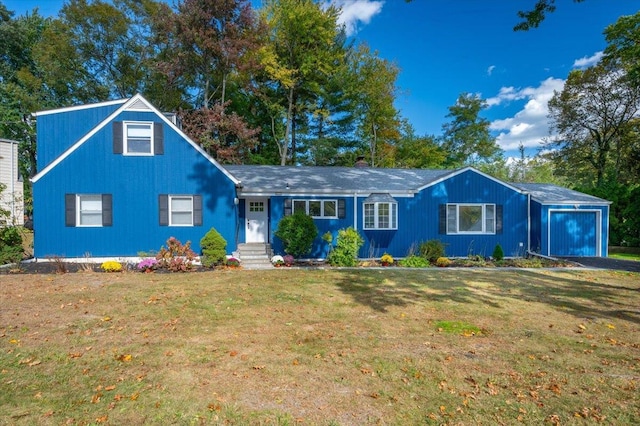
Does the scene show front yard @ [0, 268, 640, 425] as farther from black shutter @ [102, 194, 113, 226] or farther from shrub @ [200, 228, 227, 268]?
black shutter @ [102, 194, 113, 226]

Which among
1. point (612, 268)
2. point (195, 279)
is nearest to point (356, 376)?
point (195, 279)

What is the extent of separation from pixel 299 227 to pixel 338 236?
173 cm

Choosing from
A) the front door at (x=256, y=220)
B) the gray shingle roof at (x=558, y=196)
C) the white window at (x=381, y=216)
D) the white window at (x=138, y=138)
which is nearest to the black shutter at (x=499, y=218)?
the gray shingle roof at (x=558, y=196)

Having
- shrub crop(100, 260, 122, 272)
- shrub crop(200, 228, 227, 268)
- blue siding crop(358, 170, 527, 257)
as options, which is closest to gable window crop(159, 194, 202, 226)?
shrub crop(200, 228, 227, 268)

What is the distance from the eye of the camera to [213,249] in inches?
487

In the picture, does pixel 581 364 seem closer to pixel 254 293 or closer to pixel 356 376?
pixel 356 376

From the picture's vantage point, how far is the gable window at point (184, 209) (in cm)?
1348

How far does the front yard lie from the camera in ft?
11.4

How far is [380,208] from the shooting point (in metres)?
15.0

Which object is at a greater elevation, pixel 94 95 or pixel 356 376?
pixel 94 95

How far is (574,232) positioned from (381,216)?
9.94 m

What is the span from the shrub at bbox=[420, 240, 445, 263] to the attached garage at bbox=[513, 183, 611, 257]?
5.38 meters

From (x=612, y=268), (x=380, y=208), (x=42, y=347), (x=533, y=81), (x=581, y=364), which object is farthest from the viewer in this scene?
(x=533, y=81)

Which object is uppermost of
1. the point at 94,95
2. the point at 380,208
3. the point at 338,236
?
the point at 94,95
